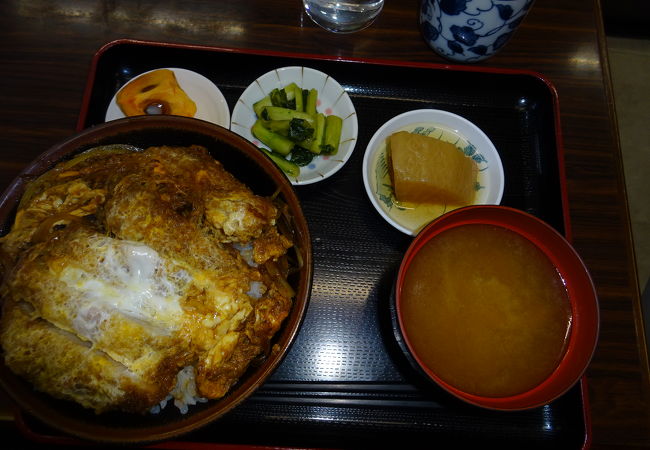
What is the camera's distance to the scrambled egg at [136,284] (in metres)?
1.19

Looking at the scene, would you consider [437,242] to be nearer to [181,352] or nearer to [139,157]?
[181,352]

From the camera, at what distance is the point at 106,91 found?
2.04 meters

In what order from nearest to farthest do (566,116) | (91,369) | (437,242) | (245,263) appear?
1. (91,369)
2. (245,263)
3. (437,242)
4. (566,116)

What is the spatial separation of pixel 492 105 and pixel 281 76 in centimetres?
95

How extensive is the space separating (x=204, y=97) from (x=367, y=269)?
3.30ft

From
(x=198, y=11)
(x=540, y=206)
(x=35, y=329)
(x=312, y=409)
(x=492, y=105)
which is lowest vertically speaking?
(x=312, y=409)

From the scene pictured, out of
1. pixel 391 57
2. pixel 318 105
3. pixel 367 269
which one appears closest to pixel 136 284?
pixel 367 269

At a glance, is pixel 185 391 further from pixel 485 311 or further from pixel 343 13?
pixel 343 13

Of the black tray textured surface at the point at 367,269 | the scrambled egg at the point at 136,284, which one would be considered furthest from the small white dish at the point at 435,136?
the scrambled egg at the point at 136,284

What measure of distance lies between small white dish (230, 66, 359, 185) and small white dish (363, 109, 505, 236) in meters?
0.12

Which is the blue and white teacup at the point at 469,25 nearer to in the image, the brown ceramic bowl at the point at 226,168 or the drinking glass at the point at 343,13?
the drinking glass at the point at 343,13

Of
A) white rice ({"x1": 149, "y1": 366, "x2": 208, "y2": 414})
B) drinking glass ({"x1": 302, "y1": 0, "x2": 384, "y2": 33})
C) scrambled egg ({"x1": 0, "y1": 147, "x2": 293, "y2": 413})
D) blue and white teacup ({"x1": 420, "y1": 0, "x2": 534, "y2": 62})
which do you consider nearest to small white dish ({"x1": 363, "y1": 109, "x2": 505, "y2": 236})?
blue and white teacup ({"x1": 420, "y1": 0, "x2": 534, "y2": 62})

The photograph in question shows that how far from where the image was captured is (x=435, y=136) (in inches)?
82.0

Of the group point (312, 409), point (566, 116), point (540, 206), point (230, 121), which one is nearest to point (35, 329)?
point (312, 409)
